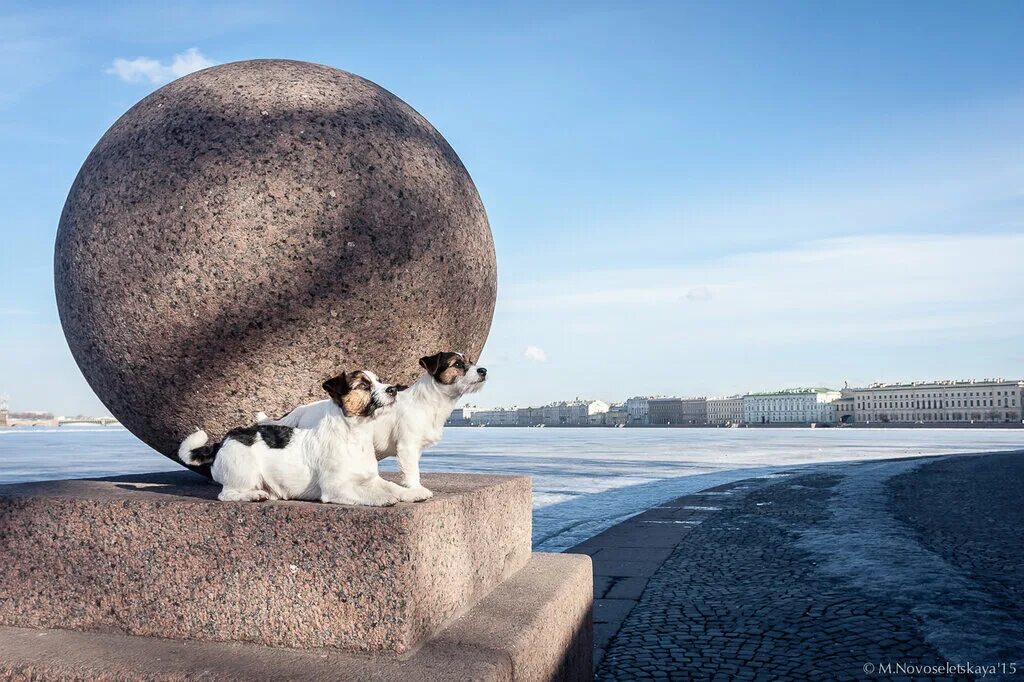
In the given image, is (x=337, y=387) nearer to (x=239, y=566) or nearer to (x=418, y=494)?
(x=418, y=494)

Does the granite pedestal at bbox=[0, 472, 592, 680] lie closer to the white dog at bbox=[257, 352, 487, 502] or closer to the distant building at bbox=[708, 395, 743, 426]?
the white dog at bbox=[257, 352, 487, 502]

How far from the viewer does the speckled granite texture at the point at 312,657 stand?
225 cm

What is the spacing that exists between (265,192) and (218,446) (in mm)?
930

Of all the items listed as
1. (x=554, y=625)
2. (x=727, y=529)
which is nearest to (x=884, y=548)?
(x=727, y=529)

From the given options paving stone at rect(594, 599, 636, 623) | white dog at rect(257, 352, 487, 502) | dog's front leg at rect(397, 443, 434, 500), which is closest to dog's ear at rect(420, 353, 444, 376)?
white dog at rect(257, 352, 487, 502)

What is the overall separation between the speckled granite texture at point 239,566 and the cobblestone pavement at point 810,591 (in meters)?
2.21

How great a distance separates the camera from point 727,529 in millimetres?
9750

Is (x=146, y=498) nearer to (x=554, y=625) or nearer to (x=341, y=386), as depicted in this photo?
(x=341, y=386)

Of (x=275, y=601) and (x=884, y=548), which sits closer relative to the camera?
(x=275, y=601)

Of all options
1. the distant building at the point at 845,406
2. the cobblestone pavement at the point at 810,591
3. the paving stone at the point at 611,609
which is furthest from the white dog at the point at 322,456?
the distant building at the point at 845,406

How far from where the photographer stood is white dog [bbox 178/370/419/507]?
2.63 m

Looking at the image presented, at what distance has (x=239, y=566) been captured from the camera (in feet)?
8.27

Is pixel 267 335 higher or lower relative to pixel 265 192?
lower

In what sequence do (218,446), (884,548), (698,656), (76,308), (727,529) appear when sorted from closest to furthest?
(218,446) < (76,308) < (698,656) < (884,548) < (727,529)
